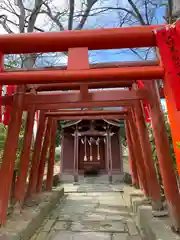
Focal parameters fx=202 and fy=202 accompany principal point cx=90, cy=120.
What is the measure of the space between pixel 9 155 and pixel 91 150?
10.7 metres

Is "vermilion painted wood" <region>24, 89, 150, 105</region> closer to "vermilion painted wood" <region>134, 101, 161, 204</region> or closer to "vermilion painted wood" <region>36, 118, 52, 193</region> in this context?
"vermilion painted wood" <region>134, 101, 161, 204</region>

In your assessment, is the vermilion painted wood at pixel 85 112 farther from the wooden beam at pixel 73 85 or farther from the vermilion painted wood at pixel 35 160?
the wooden beam at pixel 73 85

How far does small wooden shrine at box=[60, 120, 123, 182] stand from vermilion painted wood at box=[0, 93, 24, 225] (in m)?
9.30

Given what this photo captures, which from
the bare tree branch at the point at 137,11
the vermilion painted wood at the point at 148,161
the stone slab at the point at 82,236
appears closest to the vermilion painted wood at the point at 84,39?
the vermilion painted wood at the point at 148,161

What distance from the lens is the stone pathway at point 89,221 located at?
4.33 meters

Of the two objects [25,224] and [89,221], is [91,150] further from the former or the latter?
[25,224]

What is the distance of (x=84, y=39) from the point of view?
270 centimetres

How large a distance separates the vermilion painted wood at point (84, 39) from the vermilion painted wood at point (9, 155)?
166 cm

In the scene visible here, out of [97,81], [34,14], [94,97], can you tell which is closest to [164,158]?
[94,97]

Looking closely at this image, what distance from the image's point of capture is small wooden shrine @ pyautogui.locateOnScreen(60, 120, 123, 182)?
13.3 m

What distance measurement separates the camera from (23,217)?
4230 millimetres

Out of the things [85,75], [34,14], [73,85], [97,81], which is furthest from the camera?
[34,14]

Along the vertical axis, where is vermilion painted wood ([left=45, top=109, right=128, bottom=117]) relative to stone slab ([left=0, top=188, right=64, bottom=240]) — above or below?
above

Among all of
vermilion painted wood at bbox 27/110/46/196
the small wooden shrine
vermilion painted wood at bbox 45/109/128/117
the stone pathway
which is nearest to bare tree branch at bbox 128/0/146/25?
vermilion painted wood at bbox 45/109/128/117
